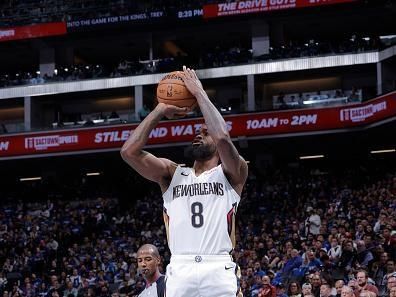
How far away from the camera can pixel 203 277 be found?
520 cm

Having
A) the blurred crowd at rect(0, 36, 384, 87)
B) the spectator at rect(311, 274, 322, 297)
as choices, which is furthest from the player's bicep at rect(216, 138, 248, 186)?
the blurred crowd at rect(0, 36, 384, 87)

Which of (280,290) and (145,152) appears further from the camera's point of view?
(280,290)

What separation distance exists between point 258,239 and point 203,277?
622 inches

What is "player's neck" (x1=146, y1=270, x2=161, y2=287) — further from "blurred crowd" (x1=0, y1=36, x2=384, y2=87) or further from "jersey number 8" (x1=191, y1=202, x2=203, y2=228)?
"blurred crowd" (x1=0, y1=36, x2=384, y2=87)

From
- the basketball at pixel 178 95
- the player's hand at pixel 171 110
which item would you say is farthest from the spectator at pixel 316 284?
the player's hand at pixel 171 110

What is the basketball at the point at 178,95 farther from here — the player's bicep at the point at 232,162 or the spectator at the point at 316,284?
the spectator at the point at 316,284

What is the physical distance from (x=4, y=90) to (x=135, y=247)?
534 inches

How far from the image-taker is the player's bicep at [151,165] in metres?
5.44

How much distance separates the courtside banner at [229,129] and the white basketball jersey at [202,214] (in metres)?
20.1

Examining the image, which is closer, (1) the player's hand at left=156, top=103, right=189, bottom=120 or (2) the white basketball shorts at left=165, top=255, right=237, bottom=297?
(2) the white basketball shorts at left=165, top=255, right=237, bottom=297

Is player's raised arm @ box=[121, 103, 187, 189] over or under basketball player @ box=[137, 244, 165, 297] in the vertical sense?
over

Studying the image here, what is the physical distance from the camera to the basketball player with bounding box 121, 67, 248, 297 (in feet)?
17.1

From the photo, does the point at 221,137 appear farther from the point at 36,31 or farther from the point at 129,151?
the point at 36,31

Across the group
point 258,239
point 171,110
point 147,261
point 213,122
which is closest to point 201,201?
point 213,122
